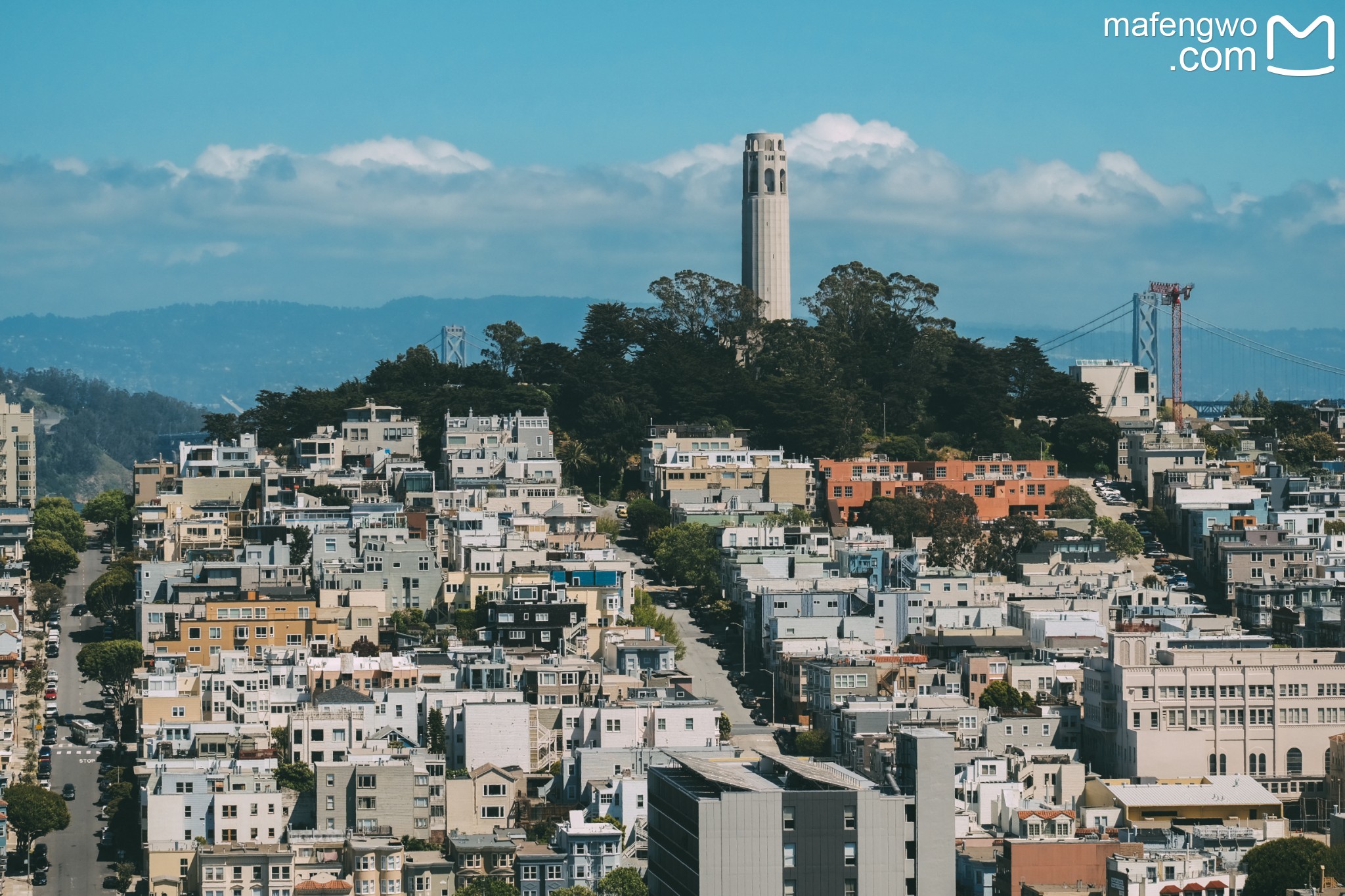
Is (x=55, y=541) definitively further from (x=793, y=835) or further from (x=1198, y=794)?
(x=793, y=835)

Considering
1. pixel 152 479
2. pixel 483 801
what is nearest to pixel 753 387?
pixel 152 479

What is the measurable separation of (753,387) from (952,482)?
6760 millimetres

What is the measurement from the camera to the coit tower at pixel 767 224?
7712 cm

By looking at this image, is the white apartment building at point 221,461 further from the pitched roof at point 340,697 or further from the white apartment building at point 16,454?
the pitched roof at point 340,697

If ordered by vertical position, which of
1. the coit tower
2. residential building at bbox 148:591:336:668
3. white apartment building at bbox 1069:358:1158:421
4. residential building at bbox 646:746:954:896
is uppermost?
the coit tower

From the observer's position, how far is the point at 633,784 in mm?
43312

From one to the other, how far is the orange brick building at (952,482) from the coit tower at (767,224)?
1008 centimetres

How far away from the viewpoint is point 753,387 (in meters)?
72.2

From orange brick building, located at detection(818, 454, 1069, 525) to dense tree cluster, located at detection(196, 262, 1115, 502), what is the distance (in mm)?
2428

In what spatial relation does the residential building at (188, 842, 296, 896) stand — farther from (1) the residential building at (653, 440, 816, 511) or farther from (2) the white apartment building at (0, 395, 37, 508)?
(2) the white apartment building at (0, 395, 37, 508)

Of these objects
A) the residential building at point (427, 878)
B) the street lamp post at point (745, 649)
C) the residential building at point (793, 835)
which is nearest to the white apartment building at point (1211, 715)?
the street lamp post at point (745, 649)

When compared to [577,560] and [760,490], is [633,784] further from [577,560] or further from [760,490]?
[760,490]

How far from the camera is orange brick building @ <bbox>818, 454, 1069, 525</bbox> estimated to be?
220 ft

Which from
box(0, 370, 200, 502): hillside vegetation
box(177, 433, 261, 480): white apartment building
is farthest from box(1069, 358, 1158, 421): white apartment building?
box(0, 370, 200, 502): hillside vegetation
